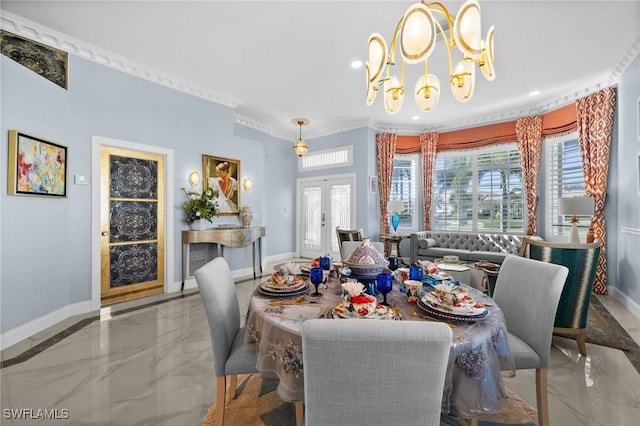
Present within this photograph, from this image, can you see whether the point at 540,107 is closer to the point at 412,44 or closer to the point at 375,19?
the point at 375,19

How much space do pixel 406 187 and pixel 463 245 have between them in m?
1.72

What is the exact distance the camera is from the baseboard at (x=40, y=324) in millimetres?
2479

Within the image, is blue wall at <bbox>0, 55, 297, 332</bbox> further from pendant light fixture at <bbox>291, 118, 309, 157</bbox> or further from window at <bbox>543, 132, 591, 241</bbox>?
window at <bbox>543, 132, 591, 241</bbox>

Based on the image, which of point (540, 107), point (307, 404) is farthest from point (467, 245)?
point (307, 404)

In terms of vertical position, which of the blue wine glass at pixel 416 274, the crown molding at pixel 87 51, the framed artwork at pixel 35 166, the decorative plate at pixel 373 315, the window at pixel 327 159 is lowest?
the decorative plate at pixel 373 315

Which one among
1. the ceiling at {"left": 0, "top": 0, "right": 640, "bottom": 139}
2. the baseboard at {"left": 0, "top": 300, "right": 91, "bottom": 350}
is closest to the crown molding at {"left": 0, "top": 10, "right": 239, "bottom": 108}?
the ceiling at {"left": 0, "top": 0, "right": 640, "bottom": 139}

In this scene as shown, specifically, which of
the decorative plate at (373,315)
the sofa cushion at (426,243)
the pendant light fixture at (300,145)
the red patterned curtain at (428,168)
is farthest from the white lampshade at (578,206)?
the pendant light fixture at (300,145)

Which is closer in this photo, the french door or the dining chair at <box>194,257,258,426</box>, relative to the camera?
the dining chair at <box>194,257,258,426</box>

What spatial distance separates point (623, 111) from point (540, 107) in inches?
54.2

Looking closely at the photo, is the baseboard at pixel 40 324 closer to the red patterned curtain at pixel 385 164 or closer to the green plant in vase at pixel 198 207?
the green plant in vase at pixel 198 207

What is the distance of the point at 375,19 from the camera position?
9.21 feet

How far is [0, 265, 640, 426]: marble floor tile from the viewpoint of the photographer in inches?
67.4

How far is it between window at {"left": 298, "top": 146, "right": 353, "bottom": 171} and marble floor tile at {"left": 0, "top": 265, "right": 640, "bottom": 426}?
4515 mm

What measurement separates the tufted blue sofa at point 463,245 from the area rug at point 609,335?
1527 mm
